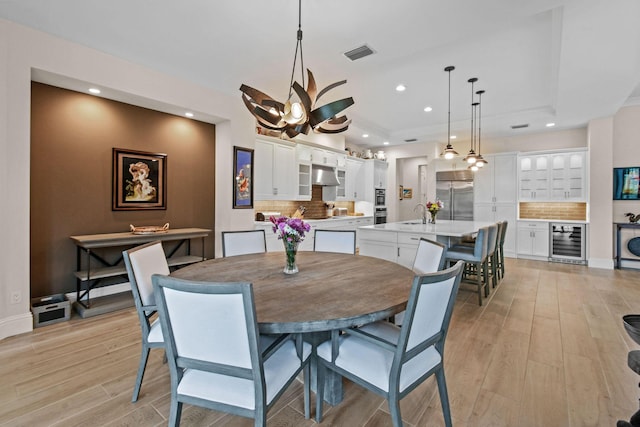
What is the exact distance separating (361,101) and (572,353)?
436 cm

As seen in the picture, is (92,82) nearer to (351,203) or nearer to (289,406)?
(289,406)

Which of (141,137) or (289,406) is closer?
(289,406)

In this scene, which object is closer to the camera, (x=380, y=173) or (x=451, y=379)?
(x=451, y=379)

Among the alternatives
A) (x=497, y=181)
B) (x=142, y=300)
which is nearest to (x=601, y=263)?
(x=497, y=181)

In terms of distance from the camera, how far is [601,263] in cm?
566

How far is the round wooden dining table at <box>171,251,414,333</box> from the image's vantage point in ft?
→ 4.20

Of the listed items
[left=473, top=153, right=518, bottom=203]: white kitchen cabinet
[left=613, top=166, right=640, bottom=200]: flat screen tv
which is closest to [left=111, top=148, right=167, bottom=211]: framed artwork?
[left=473, top=153, right=518, bottom=203]: white kitchen cabinet

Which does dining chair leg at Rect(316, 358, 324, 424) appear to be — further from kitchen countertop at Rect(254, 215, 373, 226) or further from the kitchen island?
kitchen countertop at Rect(254, 215, 373, 226)

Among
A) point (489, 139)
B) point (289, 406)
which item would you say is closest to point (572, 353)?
point (289, 406)

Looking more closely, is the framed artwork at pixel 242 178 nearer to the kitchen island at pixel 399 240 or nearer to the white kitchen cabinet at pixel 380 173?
the kitchen island at pixel 399 240

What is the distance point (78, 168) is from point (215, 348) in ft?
11.4

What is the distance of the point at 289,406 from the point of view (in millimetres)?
1795

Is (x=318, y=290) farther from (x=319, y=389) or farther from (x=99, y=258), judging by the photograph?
(x=99, y=258)

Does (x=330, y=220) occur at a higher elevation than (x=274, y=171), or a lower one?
lower
